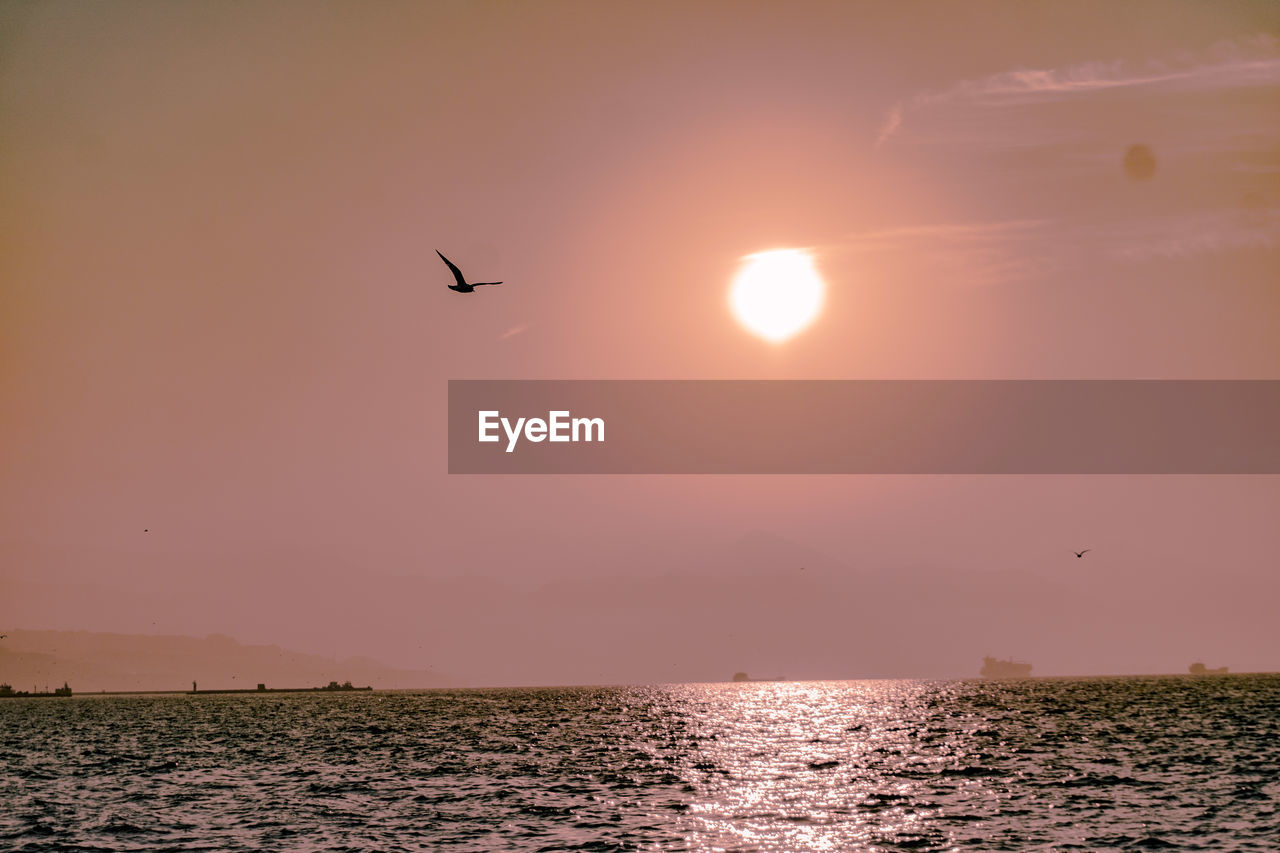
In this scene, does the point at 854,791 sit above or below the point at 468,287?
below

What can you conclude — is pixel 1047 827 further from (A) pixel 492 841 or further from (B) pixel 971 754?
(B) pixel 971 754

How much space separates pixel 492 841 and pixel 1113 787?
1248 inches

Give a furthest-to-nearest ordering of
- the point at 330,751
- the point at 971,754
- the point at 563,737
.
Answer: the point at 563,737 → the point at 330,751 → the point at 971,754

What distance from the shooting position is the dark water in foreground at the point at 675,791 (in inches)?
1646

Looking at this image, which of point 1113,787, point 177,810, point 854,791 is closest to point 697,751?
point 854,791

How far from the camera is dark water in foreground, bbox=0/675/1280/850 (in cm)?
4181

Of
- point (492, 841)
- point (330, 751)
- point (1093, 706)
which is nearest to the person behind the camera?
point (492, 841)

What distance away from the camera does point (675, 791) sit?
54.6 meters

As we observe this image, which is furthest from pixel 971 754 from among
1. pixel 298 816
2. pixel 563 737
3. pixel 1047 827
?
pixel 298 816

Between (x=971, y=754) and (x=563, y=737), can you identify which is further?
(x=563, y=737)

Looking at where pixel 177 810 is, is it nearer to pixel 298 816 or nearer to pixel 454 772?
pixel 298 816

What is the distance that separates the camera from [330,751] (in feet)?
286

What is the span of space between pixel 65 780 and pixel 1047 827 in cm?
6011

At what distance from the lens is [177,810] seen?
51906 mm
